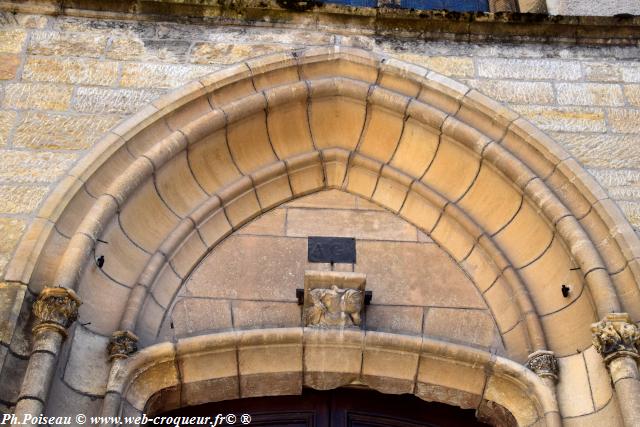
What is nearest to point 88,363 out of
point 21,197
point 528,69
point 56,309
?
point 56,309

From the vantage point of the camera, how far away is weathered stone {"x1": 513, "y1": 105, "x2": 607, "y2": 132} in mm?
6582

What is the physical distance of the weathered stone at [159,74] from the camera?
21.9 ft

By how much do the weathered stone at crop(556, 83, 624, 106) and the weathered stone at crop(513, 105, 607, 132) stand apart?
0.09 m

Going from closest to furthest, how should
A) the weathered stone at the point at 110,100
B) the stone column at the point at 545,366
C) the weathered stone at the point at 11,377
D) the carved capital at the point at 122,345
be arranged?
the weathered stone at the point at 11,377
the carved capital at the point at 122,345
the stone column at the point at 545,366
the weathered stone at the point at 110,100

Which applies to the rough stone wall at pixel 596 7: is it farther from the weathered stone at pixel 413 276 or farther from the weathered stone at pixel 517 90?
the weathered stone at pixel 413 276

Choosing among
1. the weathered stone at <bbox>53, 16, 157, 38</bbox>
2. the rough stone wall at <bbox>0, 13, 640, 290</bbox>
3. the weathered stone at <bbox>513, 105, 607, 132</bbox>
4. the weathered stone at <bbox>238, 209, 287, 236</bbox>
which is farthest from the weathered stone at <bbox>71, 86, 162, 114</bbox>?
the weathered stone at <bbox>513, 105, 607, 132</bbox>

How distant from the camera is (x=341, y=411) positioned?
6012mm

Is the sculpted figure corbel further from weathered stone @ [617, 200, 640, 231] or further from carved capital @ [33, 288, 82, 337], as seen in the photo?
weathered stone @ [617, 200, 640, 231]

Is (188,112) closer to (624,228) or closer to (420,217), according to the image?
(420,217)

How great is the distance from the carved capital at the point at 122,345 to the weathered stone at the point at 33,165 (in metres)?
1.06

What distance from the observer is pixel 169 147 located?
6.39m

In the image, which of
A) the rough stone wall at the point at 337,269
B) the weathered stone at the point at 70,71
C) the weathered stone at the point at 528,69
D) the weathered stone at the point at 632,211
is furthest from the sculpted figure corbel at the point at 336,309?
the weathered stone at the point at 70,71

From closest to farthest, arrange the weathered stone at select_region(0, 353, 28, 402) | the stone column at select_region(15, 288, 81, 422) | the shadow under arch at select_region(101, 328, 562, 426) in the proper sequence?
the stone column at select_region(15, 288, 81, 422), the weathered stone at select_region(0, 353, 28, 402), the shadow under arch at select_region(101, 328, 562, 426)

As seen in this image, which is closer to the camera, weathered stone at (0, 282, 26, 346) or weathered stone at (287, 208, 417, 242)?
weathered stone at (0, 282, 26, 346)
